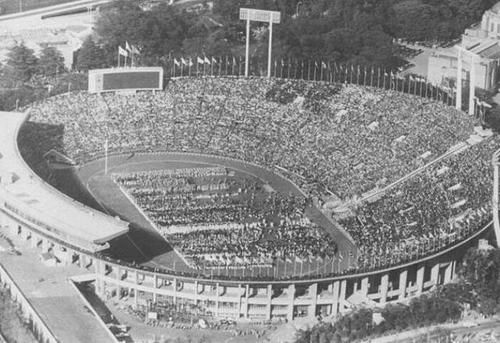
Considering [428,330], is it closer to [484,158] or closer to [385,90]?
[484,158]

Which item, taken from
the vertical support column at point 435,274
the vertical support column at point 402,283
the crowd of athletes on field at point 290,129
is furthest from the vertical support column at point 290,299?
the crowd of athletes on field at point 290,129

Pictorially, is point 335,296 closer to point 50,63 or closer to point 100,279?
point 100,279

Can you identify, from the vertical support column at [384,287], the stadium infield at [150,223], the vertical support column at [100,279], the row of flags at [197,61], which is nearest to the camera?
the vertical support column at [100,279]

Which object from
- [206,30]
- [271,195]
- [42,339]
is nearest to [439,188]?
[271,195]

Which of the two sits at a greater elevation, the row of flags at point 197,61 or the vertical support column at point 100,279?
the row of flags at point 197,61

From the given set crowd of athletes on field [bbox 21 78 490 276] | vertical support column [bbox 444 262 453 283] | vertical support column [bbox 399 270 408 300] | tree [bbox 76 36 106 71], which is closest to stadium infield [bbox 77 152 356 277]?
crowd of athletes on field [bbox 21 78 490 276]

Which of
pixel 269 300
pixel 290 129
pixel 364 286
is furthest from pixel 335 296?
pixel 290 129

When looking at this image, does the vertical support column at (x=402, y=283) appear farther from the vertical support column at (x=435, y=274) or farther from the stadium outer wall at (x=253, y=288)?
the vertical support column at (x=435, y=274)
